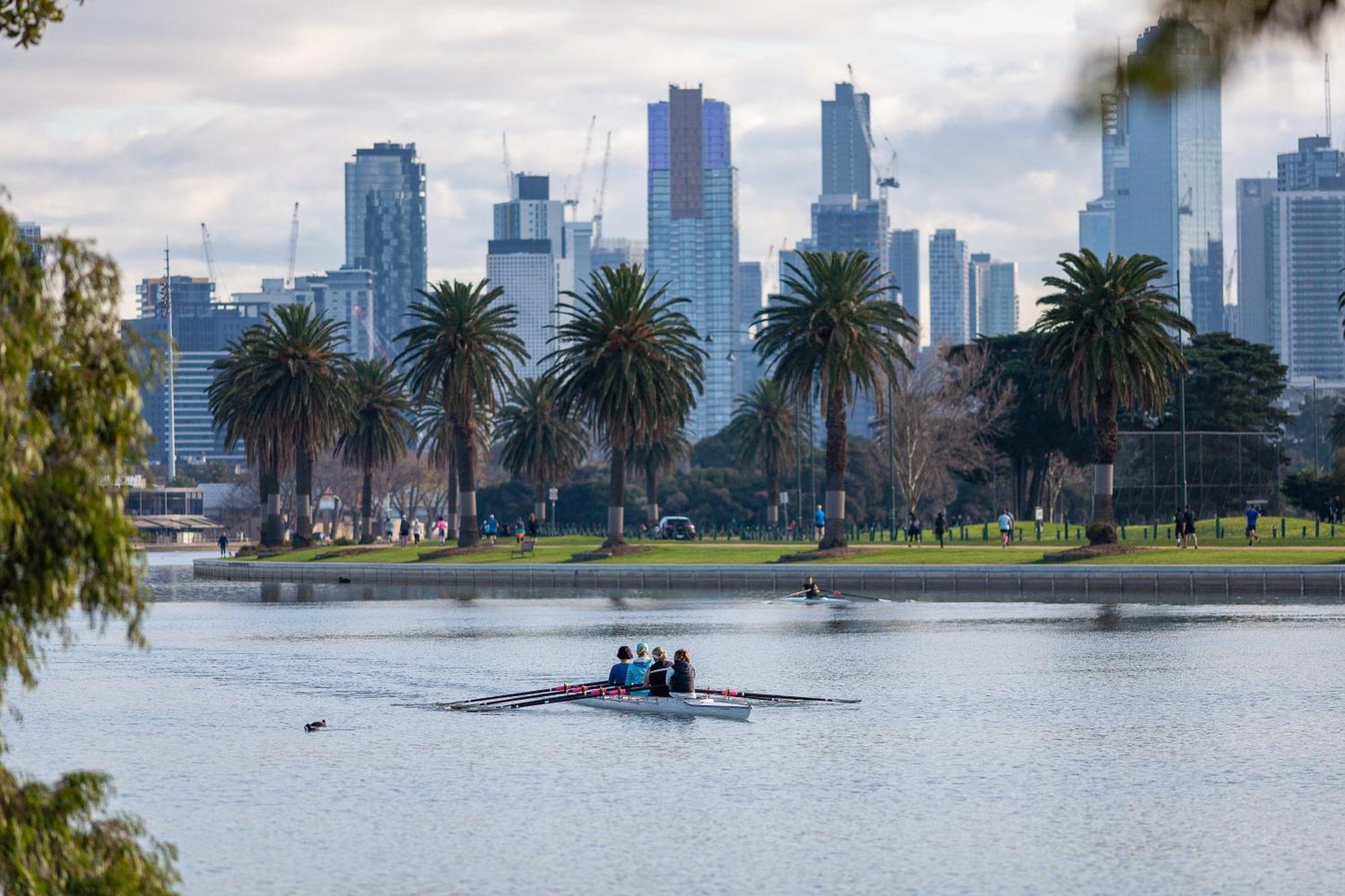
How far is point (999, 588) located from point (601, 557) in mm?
25167

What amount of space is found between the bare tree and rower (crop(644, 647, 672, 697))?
73.8m

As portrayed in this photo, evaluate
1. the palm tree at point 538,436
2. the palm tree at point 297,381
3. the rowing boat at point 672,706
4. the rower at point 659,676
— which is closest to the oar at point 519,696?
the rowing boat at point 672,706

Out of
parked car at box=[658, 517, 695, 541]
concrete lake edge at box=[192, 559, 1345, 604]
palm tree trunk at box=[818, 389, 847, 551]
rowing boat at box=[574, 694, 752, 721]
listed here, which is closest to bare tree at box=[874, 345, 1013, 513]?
parked car at box=[658, 517, 695, 541]

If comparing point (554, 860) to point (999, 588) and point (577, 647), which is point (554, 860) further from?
point (999, 588)

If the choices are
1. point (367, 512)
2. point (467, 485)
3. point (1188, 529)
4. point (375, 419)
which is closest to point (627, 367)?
point (467, 485)

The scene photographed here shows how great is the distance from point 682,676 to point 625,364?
49.7 m

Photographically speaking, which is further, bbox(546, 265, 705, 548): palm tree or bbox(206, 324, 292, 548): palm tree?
bbox(206, 324, 292, 548): palm tree

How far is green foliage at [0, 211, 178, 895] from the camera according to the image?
12.7 m

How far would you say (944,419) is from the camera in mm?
121875

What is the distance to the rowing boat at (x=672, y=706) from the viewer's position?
131ft

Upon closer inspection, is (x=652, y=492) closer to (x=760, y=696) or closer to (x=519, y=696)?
(x=519, y=696)

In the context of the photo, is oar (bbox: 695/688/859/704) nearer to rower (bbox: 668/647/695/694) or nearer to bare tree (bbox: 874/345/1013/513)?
rower (bbox: 668/647/695/694)

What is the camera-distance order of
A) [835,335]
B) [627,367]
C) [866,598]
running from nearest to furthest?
[866,598] < [835,335] < [627,367]

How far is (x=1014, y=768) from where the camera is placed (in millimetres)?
32781
